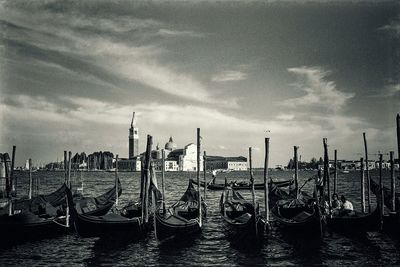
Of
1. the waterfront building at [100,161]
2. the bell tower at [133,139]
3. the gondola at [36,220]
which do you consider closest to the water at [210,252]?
the gondola at [36,220]

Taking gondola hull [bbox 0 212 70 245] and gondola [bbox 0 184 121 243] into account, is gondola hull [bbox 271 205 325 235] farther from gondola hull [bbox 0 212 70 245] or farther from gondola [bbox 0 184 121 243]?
gondola hull [bbox 0 212 70 245]

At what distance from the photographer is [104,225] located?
41.7 feet

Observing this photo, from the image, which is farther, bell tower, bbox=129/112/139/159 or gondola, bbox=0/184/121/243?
bell tower, bbox=129/112/139/159

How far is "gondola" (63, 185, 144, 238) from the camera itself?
12.4m

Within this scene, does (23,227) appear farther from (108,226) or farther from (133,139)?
(133,139)

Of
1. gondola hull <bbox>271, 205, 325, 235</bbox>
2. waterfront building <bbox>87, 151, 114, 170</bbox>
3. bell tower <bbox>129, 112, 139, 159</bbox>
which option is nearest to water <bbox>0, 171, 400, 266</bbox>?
gondola hull <bbox>271, 205, 325, 235</bbox>

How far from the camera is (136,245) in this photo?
503 inches

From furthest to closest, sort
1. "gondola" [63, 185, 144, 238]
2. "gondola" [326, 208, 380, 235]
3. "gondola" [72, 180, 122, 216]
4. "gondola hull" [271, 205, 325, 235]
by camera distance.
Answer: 1. "gondola" [72, 180, 122, 216]
2. "gondola" [326, 208, 380, 235]
3. "gondola hull" [271, 205, 325, 235]
4. "gondola" [63, 185, 144, 238]

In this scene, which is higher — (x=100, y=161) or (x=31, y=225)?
(x=100, y=161)

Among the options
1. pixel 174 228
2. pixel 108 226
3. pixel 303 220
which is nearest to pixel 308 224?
pixel 303 220

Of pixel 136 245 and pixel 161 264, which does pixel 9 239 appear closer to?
pixel 136 245

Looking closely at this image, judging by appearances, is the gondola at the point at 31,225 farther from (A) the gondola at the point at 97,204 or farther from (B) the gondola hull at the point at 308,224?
(B) the gondola hull at the point at 308,224

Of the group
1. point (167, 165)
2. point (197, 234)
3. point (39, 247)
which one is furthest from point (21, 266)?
point (167, 165)

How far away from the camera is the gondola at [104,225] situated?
12352 millimetres
